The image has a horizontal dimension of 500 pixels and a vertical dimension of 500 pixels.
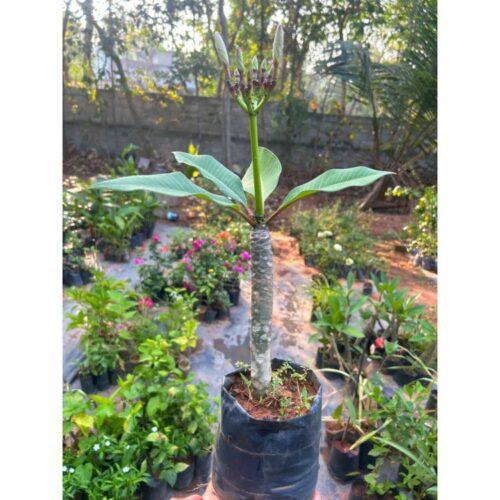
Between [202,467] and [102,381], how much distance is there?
84 cm

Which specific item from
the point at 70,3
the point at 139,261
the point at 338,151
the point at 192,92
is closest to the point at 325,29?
the point at 338,151

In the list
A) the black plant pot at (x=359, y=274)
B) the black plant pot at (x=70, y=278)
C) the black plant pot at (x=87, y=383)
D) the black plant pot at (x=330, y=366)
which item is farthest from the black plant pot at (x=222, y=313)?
the black plant pot at (x=359, y=274)

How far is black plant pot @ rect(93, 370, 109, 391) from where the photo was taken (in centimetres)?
226

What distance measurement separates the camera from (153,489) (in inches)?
62.5

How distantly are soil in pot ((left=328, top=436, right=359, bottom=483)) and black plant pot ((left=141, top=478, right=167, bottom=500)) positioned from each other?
2.32 feet

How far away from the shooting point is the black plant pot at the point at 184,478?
168cm

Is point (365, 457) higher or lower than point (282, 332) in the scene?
lower

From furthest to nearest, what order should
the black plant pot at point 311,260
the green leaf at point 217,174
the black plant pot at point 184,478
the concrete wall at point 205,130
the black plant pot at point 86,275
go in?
the concrete wall at point 205,130 < the black plant pot at point 311,260 < the black plant pot at point 86,275 < the black plant pot at point 184,478 < the green leaf at point 217,174

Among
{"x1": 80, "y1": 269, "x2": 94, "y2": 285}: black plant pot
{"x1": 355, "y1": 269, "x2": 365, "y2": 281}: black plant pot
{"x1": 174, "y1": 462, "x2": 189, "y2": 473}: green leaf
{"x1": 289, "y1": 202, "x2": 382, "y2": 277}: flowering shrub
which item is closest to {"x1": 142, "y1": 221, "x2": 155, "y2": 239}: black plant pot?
{"x1": 80, "y1": 269, "x2": 94, "y2": 285}: black plant pot

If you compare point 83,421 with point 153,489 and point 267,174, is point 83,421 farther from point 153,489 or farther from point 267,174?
point 267,174

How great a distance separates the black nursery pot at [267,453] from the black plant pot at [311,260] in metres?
3.52

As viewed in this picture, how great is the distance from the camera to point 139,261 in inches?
119

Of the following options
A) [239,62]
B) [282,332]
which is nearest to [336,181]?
[239,62]

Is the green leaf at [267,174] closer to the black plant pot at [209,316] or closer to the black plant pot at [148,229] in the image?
the black plant pot at [209,316]
